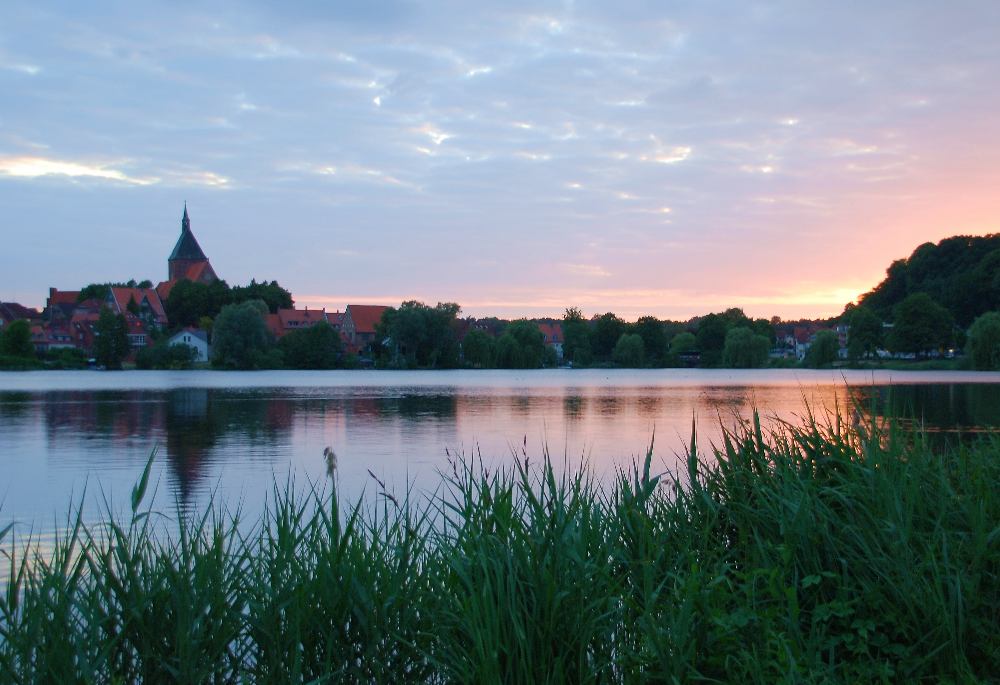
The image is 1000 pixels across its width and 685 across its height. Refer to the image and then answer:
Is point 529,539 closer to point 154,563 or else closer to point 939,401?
point 154,563

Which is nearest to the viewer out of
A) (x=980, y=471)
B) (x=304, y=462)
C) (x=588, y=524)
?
(x=588, y=524)

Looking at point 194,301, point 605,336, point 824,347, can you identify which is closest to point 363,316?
point 194,301

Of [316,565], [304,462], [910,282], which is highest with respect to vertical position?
[910,282]

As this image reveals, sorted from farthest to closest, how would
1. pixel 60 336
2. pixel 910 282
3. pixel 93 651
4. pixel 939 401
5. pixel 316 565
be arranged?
pixel 60 336 → pixel 910 282 → pixel 939 401 → pixel 316 565 → pixel 93 651

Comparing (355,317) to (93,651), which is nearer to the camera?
(93,651)

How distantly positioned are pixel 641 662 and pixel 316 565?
63.5 inches

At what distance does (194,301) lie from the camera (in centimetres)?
13100

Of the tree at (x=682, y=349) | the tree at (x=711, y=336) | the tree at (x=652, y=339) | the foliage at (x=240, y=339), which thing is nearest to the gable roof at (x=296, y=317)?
the foliage at (x=240, y=339)

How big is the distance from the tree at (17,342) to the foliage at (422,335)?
4076cm

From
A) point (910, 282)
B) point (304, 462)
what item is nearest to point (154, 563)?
point (304, 462)

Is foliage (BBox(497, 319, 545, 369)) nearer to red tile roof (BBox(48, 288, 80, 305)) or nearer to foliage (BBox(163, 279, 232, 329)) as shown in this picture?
foliage (BBox(163, 279, 232, 329))

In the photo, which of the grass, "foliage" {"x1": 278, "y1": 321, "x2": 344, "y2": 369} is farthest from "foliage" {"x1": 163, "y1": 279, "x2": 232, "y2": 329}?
the grass

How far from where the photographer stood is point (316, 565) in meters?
4.41

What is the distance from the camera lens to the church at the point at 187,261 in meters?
162
